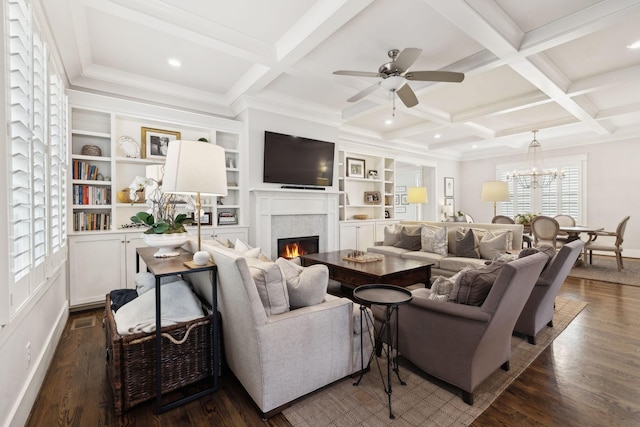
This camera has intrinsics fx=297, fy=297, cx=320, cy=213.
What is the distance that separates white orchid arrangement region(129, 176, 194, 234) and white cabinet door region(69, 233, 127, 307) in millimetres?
1644

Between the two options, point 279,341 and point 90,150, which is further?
point 90,150

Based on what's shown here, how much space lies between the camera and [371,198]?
22.7 ft

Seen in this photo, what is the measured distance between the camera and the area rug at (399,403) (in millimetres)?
1672

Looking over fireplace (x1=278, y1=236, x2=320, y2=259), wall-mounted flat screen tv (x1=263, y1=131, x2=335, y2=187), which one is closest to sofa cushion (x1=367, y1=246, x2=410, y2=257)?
fireplace (x1=278, y1=236, x2=320, y2=259)

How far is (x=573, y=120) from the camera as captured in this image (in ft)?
18.2

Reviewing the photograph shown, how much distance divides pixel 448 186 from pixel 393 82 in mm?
6651

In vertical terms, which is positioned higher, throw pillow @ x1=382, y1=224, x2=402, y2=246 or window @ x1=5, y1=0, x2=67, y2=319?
window @ x1=5, y1=0, x2=67, y2=319

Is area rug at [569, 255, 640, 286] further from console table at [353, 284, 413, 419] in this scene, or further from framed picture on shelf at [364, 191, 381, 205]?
console table at [353, 284, 413, 419]

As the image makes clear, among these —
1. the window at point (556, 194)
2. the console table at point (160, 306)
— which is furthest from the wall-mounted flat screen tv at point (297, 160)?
the window at point (556, 194)

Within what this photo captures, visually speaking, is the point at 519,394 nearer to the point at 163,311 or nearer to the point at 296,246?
the point at 163,311

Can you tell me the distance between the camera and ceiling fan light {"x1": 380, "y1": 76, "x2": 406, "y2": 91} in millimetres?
2942

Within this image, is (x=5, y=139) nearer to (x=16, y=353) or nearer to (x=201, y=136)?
(x=16, y=353)

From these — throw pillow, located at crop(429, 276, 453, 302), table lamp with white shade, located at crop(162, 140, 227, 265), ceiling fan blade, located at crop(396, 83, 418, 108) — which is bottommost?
throw pillow, located at crop(429, 276, 453, 302)

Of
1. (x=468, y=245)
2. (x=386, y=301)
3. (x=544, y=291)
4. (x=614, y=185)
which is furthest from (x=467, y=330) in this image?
(x=614, y=185)
